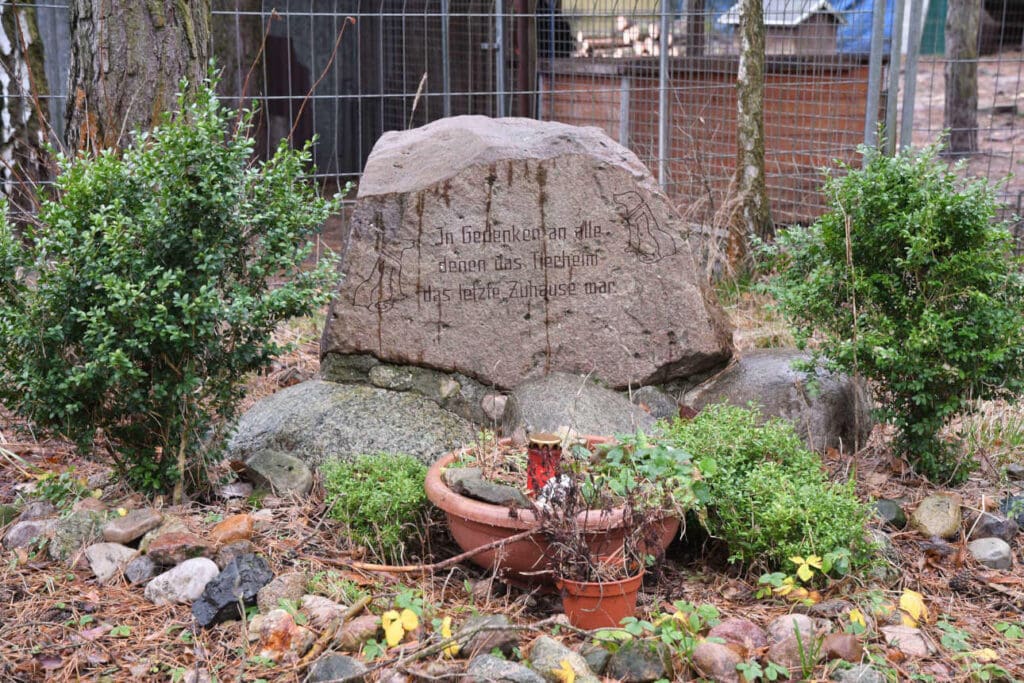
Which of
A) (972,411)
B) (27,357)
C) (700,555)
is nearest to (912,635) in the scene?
(700,555)

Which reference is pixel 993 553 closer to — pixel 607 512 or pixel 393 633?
pixel 607 512

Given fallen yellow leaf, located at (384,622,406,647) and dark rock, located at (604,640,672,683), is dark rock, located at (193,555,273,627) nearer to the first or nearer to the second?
fallen yellow leaf, located at (384,622,406,647)

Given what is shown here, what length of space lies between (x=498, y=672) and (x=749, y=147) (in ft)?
16.6

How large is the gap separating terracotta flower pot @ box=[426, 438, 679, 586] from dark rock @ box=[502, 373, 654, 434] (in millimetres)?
867

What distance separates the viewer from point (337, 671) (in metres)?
2.92

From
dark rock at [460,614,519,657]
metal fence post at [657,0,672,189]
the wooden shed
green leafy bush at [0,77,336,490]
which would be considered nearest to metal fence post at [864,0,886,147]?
the wooden shed

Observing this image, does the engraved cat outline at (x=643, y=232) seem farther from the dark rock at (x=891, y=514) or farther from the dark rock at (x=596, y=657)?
the dark rock at (x=596, y=657)

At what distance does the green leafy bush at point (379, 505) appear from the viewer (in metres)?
3.66

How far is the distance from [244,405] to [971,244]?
3.36 m

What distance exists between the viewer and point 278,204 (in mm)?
3975

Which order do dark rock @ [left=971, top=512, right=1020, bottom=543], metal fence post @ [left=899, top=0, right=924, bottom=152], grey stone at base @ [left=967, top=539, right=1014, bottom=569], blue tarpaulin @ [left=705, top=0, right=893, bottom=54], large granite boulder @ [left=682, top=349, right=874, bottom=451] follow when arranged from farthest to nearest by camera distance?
1. blue tarpaulin @ [left=705, top=0, right=893, bottom=54]
2. metal fence post @ [left=899, top=0, right=924, bottom=152]
3. large granite boulder @ [left=682, top=349, right=874, bottom=451]
4. dark rock @ [left=971, top=512, right=1020, bottom=543]
5. grey stone at base @ [left=967, top=539, right=1014, bottom=569]

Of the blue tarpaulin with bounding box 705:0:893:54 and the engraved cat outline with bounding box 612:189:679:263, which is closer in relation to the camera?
the engraved cat outline with bounding box 612:189:679:263

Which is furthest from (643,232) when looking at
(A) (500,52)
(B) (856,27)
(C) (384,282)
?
(B) (856,27)

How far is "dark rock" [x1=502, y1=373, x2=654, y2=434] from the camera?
4.50 meters
